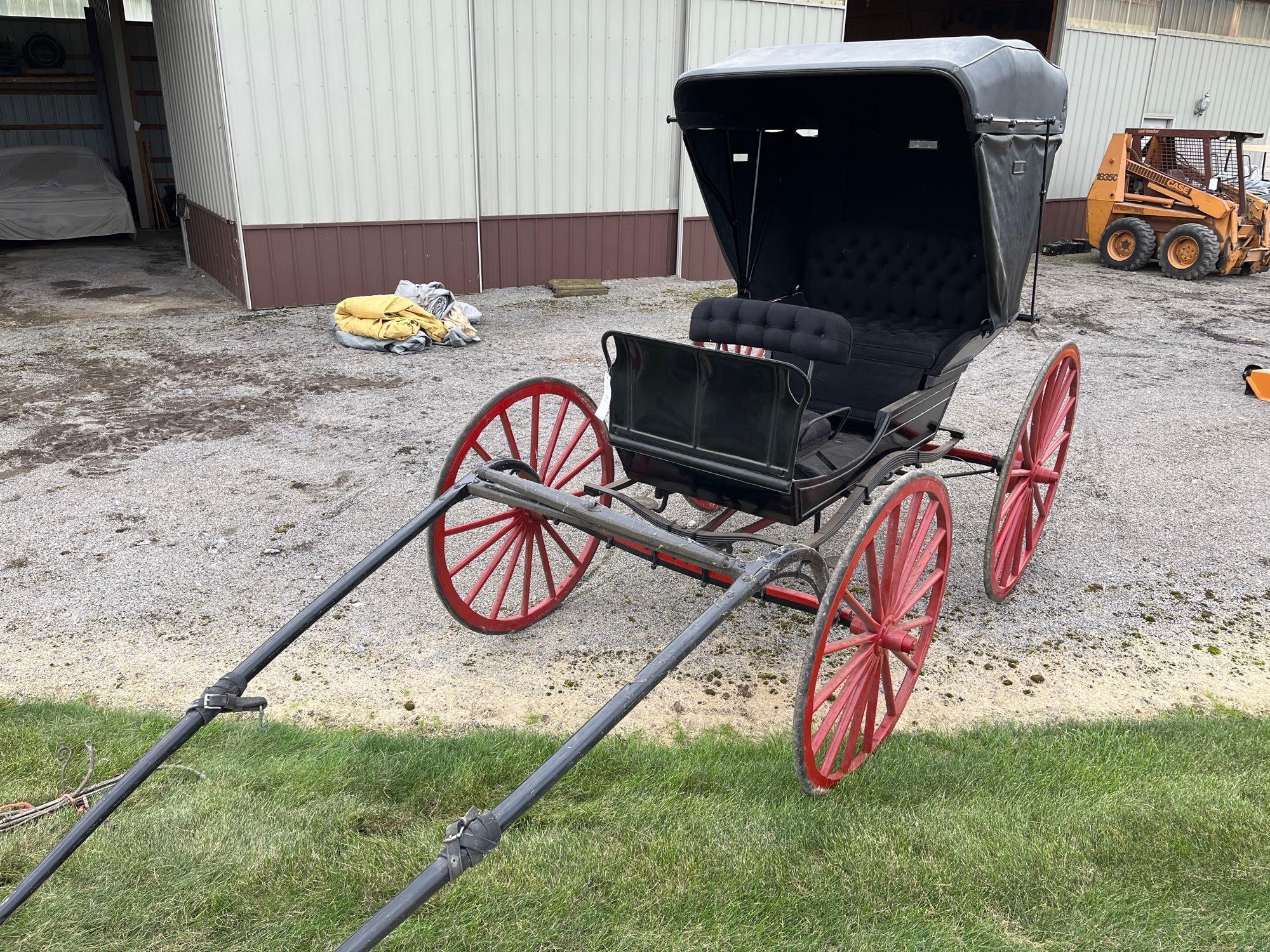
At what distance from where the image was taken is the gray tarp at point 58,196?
498 inches

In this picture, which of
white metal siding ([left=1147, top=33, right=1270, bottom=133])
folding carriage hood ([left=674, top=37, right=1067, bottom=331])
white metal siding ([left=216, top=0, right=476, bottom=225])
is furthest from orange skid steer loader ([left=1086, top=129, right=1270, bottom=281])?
folding carriage hood ([left=674, top=37, right=1067, bottom=331])

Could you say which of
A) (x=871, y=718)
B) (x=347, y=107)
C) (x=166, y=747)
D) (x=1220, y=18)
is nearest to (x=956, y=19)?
(x=1220, y=18)

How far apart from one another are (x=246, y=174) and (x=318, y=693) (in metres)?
6.76

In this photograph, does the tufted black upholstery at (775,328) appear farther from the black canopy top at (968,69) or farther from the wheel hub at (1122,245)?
the wheel hub at (1122,245)

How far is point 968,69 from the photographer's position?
321 cm

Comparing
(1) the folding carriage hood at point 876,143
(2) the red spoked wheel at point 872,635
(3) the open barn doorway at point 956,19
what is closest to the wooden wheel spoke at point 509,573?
(2) the red spoked wheel at point 872,635

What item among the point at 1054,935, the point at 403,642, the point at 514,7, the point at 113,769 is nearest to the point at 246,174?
the point at 514,7

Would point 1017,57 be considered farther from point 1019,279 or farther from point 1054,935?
point 1054,935

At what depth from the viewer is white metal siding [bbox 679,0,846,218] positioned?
35.3 feet

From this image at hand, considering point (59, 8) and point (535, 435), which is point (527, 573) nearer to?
point (535, 435)

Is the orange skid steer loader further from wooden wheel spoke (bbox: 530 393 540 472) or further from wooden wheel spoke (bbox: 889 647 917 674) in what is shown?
wooden wheel spoke (bbox: 530 393 540 472)

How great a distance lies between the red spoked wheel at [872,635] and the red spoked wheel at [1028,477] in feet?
2.27

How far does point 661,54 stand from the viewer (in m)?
10.7

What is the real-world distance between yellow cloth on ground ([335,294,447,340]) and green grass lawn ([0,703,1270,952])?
5.33m
